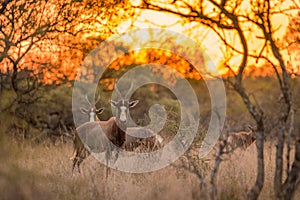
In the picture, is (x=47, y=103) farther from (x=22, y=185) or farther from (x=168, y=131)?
(x=22, y=185)

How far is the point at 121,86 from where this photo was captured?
83.6 feet

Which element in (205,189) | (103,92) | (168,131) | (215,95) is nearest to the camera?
(205,189)

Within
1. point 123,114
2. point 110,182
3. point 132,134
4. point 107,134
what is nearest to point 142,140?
point 132,134

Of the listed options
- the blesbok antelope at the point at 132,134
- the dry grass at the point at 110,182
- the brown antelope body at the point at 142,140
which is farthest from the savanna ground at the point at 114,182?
the brown antelope body at the point at 142,140

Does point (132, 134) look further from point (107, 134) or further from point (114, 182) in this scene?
point (114, 182)

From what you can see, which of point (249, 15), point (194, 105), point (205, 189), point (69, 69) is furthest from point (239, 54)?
point (194, 105)

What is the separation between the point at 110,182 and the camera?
386 inches

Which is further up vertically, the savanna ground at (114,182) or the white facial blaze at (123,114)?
the white facial blaze at (123,114)

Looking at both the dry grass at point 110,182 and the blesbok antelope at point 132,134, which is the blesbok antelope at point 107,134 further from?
the dry grass at point 110,182

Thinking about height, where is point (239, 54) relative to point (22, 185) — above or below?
above

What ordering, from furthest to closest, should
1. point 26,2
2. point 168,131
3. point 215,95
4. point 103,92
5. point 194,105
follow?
point 194,105 < point 103,92 < point 168,131 < point 26,2 < point 215,95

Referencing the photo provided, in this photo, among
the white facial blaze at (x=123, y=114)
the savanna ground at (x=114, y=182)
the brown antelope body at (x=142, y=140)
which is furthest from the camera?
the brown antelope body at (x=142, y=140)

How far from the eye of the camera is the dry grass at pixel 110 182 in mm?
9102

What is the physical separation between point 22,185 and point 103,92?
15743mm
